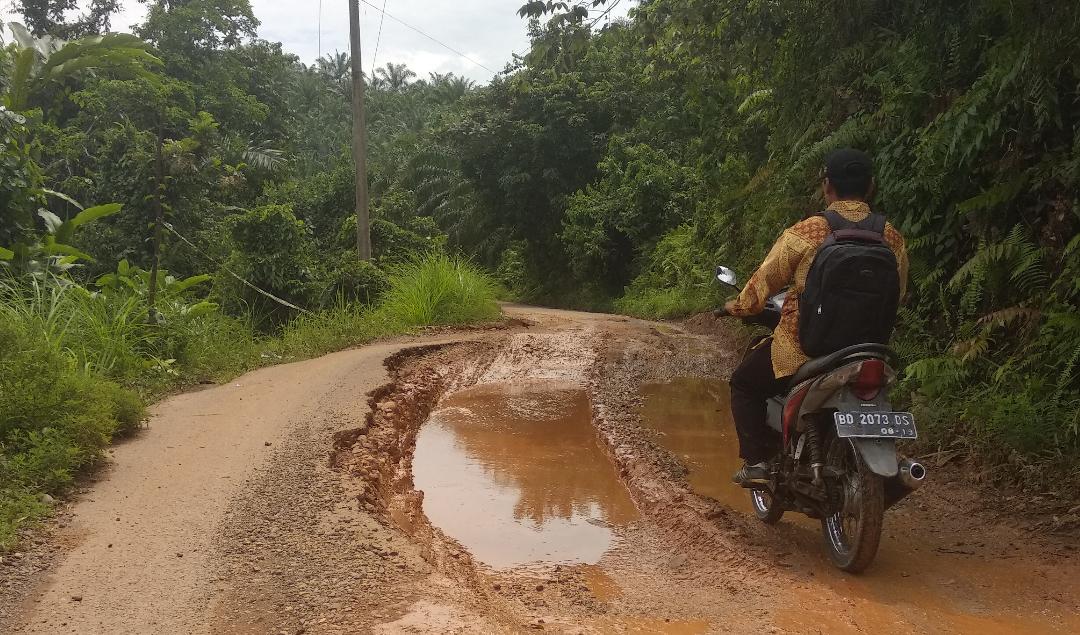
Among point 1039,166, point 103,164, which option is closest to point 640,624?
point 1039,166

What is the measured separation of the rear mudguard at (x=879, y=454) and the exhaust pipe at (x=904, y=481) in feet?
0.10

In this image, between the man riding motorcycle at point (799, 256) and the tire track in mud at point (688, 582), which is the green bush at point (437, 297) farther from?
the man riding motorcycle at point (799, 256)

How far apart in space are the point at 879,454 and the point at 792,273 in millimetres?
860

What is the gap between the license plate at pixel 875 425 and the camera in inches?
127

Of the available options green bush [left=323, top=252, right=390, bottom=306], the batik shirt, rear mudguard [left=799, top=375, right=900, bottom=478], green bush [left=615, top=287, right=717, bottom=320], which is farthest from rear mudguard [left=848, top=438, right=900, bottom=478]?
green bush [left=615, top=287, right=717, bottom=320]

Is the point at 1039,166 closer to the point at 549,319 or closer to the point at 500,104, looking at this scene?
the point at 549,319

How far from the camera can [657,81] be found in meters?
11.3

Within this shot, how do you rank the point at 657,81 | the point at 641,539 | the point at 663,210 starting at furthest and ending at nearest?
the point at 663,210, the point at 657,81, the point at 641,539

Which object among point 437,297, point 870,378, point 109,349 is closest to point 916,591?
point 870,378

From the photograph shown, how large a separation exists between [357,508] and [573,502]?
1.26 meters

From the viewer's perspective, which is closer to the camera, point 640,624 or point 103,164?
point 640,624

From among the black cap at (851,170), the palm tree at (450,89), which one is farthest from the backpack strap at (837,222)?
the palm tree at (450,89)

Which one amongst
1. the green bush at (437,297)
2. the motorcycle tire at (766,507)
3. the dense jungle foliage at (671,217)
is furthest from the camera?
the green bush at (437,297)

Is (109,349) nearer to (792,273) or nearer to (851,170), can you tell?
(792,273)
